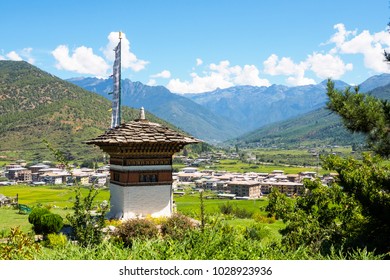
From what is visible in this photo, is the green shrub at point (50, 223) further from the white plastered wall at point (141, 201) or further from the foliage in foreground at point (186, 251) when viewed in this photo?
the foliage in foreground at point (186, 251)

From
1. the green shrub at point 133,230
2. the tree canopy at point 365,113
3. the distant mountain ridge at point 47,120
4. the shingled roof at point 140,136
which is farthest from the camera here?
the distant mountain ridge at point 47,120

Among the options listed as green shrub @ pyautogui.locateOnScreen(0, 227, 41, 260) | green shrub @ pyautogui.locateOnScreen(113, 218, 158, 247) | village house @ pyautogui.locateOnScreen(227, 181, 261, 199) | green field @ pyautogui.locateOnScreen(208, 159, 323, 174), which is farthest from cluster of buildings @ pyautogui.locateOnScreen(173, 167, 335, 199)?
green shrub @ pyautogui.locateOnScreen(0, 227, 41, 260)

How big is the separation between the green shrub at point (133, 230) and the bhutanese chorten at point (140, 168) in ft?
5.67

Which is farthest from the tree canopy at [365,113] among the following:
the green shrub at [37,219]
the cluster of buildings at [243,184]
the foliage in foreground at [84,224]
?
the cluster of buildings at [243,184]

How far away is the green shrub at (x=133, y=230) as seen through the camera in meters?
12.7

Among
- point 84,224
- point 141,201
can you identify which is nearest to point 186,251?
point 84,224

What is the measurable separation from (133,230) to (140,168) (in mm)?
2675

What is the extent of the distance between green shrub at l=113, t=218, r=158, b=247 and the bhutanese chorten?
1.73 m

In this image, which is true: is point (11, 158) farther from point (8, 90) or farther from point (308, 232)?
point (308, 232)

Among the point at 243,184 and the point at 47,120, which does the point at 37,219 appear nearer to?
the point at 243,184

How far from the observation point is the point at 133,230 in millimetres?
12805

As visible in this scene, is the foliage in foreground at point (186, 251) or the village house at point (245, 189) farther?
the village house at point (245, 189)

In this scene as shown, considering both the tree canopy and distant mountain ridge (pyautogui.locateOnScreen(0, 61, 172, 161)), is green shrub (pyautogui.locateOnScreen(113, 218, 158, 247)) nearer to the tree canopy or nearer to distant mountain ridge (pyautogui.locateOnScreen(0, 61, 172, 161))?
the tree canopy

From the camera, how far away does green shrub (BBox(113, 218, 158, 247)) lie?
41.8ft
